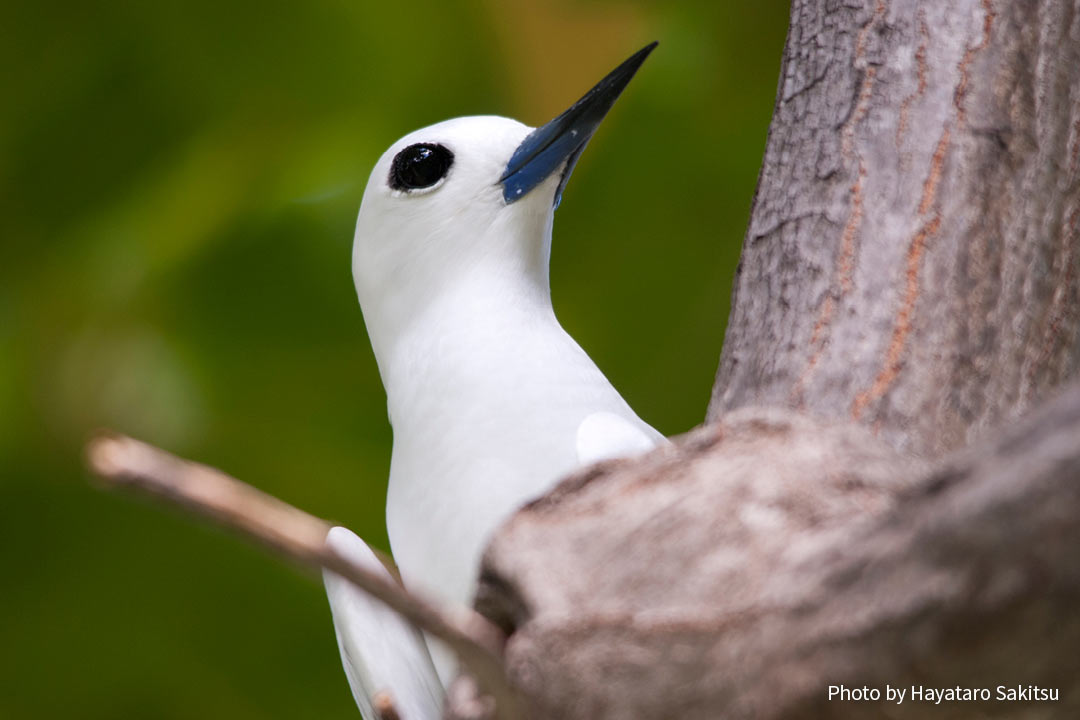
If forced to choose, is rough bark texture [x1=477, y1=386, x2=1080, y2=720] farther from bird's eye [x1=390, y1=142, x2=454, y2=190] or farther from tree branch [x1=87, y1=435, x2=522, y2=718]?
bird's eye [x1=390, y1=142, x2=454, y2=190]

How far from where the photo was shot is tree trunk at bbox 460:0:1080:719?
745 millimetres

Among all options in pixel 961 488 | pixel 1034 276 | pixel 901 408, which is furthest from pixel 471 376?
pixel 961 488

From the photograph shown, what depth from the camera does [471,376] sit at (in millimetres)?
1543

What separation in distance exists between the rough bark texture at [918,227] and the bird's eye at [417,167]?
1.68 ft

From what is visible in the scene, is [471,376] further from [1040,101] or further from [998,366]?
[1040,101]

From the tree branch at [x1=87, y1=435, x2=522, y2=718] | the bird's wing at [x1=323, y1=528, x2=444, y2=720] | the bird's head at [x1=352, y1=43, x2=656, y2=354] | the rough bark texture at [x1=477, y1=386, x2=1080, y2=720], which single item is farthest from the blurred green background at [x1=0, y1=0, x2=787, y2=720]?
the tree branch at [x1=87, y1=435, x2=522, y2=718]

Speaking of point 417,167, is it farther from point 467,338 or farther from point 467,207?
point 467,338

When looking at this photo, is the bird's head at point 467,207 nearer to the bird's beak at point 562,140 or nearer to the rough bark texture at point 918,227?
the bird's beak at point 562,140

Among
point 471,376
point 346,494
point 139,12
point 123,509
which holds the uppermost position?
point 139,12

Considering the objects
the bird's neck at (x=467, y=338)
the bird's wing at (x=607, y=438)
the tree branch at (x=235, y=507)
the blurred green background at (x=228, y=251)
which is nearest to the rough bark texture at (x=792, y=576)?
the tree branch at (x=235, y=507)

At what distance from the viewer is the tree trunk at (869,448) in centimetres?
74

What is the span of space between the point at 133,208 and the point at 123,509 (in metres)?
0.82

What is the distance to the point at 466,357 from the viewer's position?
1575mm

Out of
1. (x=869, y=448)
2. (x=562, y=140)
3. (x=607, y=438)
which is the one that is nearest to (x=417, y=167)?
(x=562, y=140)
